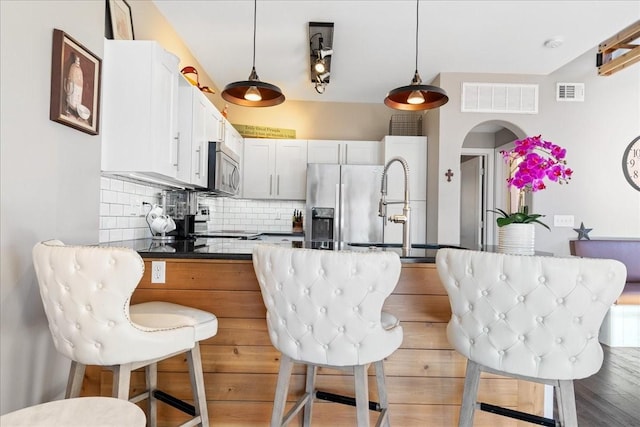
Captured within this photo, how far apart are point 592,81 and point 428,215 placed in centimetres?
230

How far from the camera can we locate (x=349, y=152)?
15.8ft

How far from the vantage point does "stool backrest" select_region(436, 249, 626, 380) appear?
1.19 meters

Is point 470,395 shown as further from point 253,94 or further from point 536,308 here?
point 253,94

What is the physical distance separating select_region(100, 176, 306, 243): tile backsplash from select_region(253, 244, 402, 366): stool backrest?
1.41 metres

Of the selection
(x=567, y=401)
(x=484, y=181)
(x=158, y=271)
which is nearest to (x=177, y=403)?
(x=158, y=271)

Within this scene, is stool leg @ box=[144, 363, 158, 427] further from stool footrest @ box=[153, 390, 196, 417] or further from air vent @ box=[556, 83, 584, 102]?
air vent @ box=[556, 83, 584, 102]

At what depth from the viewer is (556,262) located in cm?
120

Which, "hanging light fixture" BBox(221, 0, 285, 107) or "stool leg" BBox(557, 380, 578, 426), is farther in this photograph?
"hanging light fixture" BBox(221, 0, 285, 107)

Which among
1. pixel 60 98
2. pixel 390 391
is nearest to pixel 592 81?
pixel 390 391

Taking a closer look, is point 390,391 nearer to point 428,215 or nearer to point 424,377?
point 424,377

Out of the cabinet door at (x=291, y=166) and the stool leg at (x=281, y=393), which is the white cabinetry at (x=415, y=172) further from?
→ the stool leg at (x=281, y=393)

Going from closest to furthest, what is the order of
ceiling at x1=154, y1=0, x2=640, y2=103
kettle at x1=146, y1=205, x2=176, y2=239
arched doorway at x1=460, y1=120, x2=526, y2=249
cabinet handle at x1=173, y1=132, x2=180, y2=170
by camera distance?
cabinet handle at x1=173, y1=132, x2=180, y2=170
kettle at x1=146, y1=205, x2=176, y2=239
ceiling at x1=154, y1=0, x2=640, y2=103
arched doorway at x1=460, y1=120, x2=526, y2=249

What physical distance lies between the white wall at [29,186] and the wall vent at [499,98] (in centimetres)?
358

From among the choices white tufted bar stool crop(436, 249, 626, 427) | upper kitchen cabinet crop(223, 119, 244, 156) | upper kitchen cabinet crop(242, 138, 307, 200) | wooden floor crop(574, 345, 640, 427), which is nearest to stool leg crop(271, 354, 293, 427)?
white tufted bar stool crop(436, 249, 626, 427)
